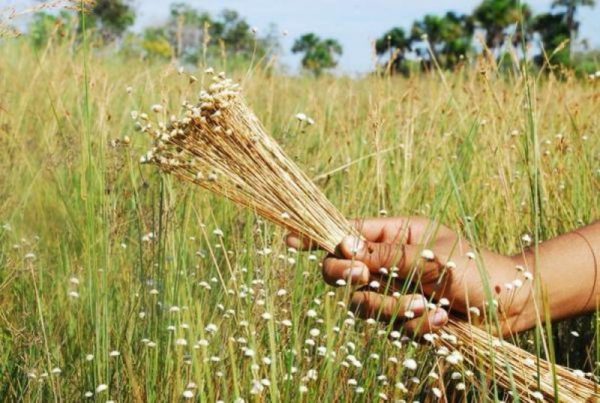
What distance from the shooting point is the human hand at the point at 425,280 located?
1.73 metres

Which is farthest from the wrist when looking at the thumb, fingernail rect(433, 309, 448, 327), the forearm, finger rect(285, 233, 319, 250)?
finger rect(285, 233, 319, 250)

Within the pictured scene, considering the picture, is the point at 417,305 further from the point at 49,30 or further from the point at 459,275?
the point at 49,30

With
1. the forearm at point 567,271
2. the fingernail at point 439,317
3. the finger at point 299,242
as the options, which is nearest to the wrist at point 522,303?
the forearm at point 567,271

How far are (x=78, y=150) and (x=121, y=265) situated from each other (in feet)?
2.97

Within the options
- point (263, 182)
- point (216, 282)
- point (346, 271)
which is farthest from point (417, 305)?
point (216, 282)

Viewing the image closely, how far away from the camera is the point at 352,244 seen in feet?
5.98

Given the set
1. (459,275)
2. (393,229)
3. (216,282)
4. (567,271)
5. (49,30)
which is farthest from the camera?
(49,30)

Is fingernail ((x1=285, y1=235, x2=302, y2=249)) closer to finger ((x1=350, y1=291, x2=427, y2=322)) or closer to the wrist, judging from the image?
finger ((x1=350, y1=291, x2=427, y2=322))

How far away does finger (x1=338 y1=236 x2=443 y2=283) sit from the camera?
1.72m

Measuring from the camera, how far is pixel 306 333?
2.14 meters

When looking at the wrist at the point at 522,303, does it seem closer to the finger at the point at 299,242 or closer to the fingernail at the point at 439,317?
the fingernail at the point at 439,317

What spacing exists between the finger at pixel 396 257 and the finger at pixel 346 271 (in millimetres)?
19

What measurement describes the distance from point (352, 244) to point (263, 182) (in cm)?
25

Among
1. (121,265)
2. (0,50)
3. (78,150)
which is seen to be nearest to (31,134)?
(78,150)
